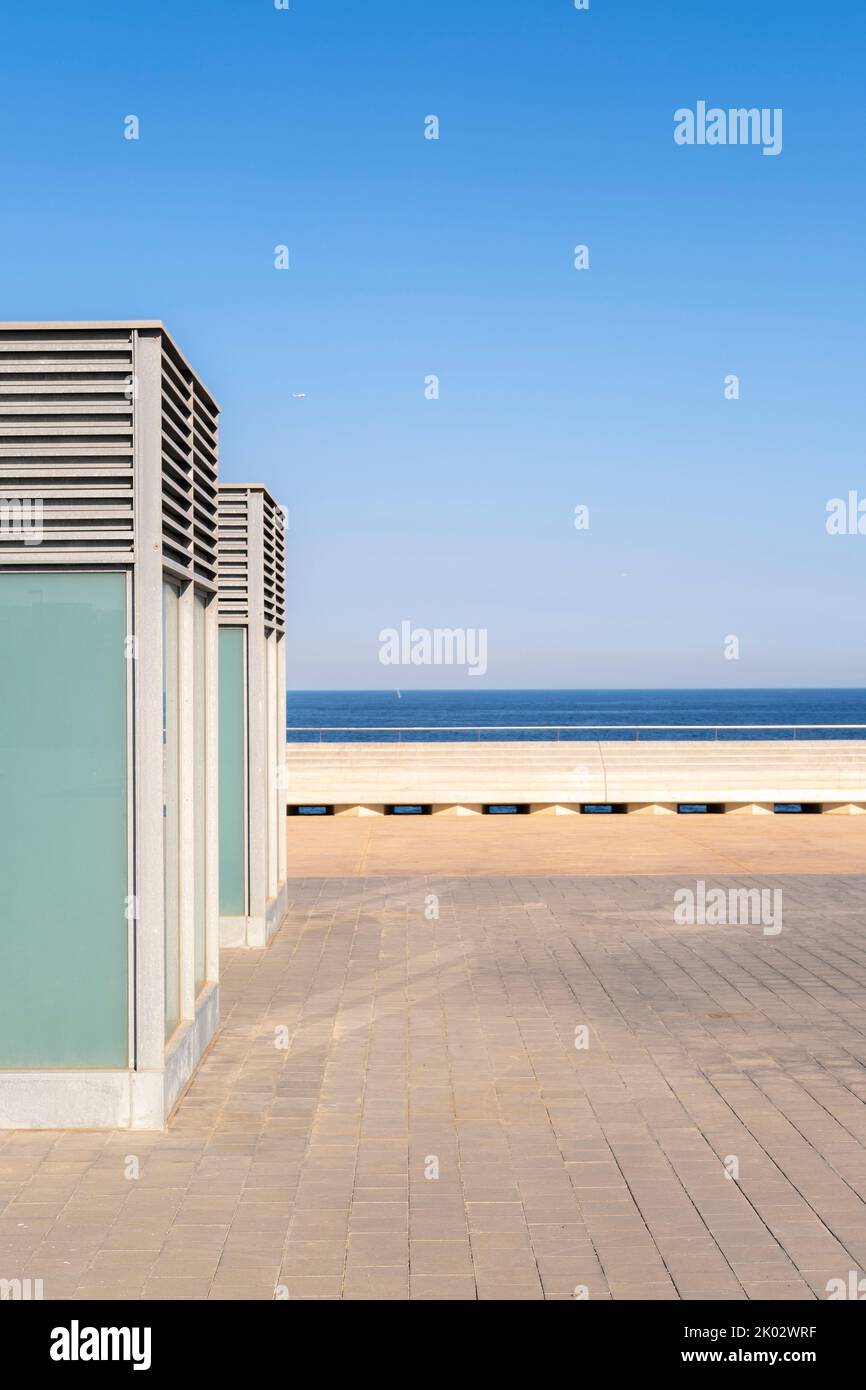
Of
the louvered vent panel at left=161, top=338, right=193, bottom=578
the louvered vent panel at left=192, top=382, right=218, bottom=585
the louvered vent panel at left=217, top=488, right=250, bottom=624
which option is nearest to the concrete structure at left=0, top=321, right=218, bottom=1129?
the louvered vent panel at left=161, top=338, right=193, bottom=578

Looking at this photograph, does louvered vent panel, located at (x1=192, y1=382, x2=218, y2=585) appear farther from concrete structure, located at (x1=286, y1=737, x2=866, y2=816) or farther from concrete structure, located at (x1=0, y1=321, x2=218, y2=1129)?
concrete structure, located at (x1=286, y1=737, x2=866, y2=816)

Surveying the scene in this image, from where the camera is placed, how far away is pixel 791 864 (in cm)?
1673

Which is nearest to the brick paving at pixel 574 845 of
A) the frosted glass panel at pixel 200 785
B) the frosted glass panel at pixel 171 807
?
the frosted glass panel at pixel 200 785

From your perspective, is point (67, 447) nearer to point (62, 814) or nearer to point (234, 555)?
point (62, 814)

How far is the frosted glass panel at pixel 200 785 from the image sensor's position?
324 inches

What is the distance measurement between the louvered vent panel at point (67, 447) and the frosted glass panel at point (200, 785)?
1.51 metres

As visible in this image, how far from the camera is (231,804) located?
11344 millimetres

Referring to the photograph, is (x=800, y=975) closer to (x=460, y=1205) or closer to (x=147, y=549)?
(x=460, y=1205)

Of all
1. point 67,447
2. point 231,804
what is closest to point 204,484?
point 67,447

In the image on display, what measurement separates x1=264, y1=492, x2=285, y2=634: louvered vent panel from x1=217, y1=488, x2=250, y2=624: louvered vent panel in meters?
0.36

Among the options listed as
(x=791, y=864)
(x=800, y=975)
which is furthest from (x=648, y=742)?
(x=800, y=975)

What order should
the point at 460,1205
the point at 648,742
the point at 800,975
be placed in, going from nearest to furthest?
the point at 460,1205, the point at 800,975, the point at 648,742

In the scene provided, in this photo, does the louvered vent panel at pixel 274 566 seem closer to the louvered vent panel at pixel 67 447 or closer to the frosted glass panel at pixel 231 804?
the frosted glass panel at pixel 231 804
